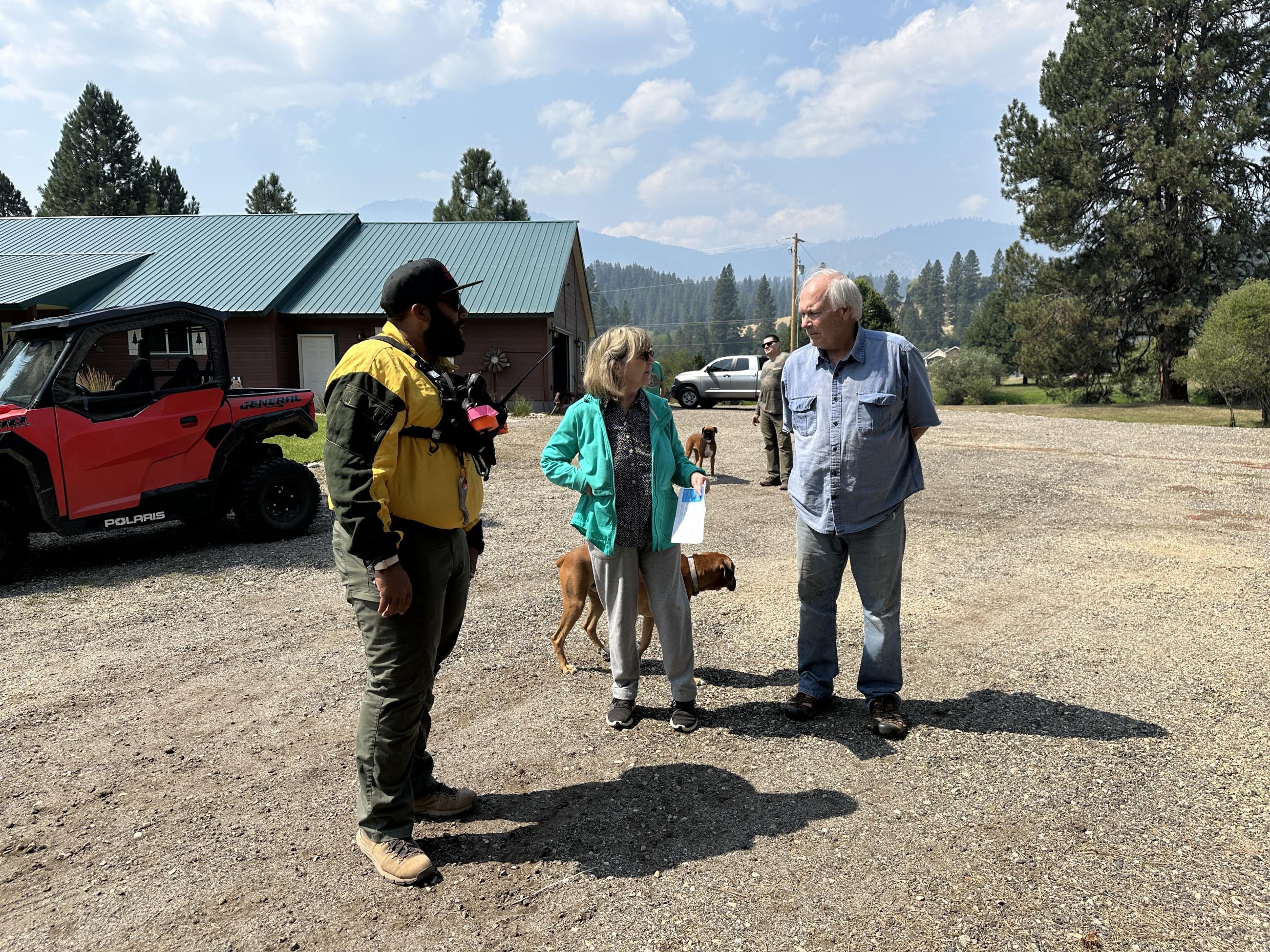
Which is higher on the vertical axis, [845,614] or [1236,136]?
[1236,136]

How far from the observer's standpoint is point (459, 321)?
2973mm

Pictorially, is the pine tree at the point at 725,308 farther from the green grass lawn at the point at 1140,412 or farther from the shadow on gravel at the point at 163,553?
the shadow on gravel at the point at 163,553

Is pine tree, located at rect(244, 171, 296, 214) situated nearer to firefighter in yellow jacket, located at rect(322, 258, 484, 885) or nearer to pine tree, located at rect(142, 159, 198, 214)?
pine tree, located at rect(142, 159, 198, 214)

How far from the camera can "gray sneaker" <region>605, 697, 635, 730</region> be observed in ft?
13.4

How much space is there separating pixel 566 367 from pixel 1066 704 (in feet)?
88.0

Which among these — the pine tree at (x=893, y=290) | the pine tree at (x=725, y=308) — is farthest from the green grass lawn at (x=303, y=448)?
the pine tree at (x=893, y=290)

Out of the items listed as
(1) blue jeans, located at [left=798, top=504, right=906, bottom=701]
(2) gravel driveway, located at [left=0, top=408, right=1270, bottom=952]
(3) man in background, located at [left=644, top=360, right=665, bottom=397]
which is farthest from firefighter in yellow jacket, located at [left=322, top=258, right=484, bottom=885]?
(1) blue jeans, located at [left=798, top=504, right=906, bottom=701]

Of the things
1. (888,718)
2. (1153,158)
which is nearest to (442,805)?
(888,718)

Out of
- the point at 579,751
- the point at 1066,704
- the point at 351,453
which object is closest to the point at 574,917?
the point at 579,751

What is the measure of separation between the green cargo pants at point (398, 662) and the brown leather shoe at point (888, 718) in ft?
7.36

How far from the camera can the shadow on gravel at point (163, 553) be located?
23.7ft

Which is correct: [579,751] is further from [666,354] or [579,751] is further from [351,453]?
[666,354]

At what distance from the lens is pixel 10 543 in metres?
6.61

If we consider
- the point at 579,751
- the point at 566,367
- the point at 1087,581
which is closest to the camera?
the point at 579,751
